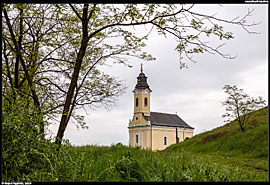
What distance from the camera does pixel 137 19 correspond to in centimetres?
399

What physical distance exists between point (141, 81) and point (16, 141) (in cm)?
160

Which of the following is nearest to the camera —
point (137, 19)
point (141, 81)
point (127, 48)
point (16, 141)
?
point (16, 141)

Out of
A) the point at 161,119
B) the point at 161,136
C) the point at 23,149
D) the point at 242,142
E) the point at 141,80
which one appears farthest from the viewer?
the point at 242,142

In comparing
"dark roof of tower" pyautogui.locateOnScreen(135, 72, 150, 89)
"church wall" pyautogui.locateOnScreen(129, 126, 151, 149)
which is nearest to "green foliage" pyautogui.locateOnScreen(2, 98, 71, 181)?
"dark roof of tower" pyautogui.locateOnScreen(135, 72, 150, 89)

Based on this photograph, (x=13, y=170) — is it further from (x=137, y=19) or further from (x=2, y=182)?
(x=137, y=19)

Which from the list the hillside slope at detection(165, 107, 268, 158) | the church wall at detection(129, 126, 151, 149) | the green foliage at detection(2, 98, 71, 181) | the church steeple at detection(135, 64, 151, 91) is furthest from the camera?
the hillside slope at detection(165, 107, 268, 158)

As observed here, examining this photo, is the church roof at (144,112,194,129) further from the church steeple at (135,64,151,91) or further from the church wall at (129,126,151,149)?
the church steeple at (135,64,151,91)

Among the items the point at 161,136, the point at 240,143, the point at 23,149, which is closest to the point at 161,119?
the point at 161,136

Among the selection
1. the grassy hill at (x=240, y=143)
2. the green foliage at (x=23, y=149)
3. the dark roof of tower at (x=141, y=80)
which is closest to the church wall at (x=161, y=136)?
the dark roof of tower at (x=141, y=80)

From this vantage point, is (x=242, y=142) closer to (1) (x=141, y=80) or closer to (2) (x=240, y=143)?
(2) (x=240, y=143)

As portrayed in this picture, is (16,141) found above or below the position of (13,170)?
above

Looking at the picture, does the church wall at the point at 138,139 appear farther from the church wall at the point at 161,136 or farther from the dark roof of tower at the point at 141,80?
the dark roof of tower at the point at 141,80

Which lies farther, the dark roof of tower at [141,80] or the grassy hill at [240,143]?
the grassy hill at [240,143]

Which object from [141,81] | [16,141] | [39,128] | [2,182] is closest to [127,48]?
[141,81]
